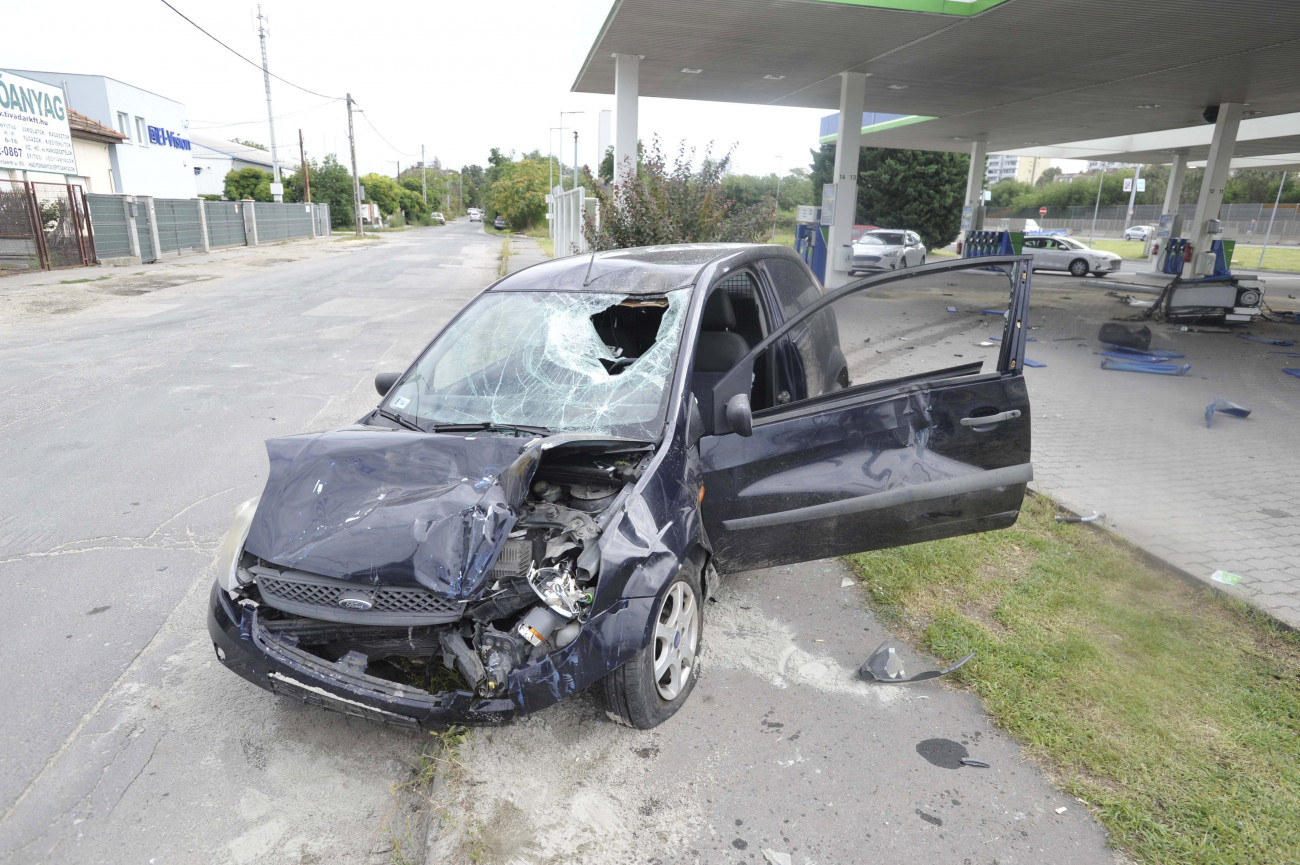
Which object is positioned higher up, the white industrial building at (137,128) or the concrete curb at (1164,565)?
the white industrial building at (137,128)

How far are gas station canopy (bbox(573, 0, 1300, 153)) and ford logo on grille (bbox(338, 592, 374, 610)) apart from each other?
1143 cm

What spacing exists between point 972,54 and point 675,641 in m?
15.1

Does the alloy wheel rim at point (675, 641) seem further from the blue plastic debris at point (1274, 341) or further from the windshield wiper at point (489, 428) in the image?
the blue plastic debris at point (1274, 341)

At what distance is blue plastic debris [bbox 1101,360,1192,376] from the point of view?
9.85m

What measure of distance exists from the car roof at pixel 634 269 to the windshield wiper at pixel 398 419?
1062 mm

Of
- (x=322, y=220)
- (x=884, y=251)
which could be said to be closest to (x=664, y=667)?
(x=884, y=251)

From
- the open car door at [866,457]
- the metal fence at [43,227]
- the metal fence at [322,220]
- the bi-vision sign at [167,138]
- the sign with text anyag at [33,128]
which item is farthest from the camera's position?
the metal fence at [322,220]

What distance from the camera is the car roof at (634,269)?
396cm

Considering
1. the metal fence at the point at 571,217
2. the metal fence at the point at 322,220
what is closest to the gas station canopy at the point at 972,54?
the metal fence at the point at 571,217

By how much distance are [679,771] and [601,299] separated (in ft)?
7.53

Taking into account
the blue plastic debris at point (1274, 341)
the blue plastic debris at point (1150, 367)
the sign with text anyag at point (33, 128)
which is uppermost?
the sign with text anyag at point (33, 128)

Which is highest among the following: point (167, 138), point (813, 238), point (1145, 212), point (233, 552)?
point (167, 138)

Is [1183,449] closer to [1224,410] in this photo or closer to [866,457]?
[1224,410]

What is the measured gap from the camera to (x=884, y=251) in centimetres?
2383
